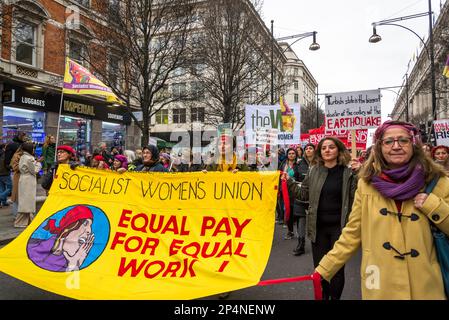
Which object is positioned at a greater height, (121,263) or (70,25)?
(70,25)

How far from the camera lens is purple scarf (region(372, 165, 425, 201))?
197 centimetres

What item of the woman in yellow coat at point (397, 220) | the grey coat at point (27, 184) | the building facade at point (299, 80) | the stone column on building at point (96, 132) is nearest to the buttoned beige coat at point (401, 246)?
the woman in yellow coat at point (397, 220)

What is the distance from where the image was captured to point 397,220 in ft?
6.59

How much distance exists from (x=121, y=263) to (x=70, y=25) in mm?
18706

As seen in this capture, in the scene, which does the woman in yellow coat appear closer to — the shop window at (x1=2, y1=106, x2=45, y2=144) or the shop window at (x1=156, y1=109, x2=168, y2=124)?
the shop window at (x1=2, y1=106, x2=45, y2=144)

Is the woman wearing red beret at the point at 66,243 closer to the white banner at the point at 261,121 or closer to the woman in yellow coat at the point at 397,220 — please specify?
the woman in yellow coat at the point at 397,220

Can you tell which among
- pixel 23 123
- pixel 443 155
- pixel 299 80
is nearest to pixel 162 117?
pixel 23 123

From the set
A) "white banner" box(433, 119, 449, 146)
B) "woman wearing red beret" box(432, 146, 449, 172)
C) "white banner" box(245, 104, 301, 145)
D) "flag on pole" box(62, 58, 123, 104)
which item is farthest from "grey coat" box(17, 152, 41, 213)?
"white banner" box(433, 119, 449, 146)

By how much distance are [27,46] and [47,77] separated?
1.68 m

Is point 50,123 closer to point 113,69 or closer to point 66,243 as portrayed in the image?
point 113,69

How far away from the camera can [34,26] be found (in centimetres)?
1712

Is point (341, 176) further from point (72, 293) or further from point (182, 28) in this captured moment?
point (182, 28)

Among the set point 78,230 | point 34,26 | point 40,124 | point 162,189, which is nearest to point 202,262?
point 162,189
